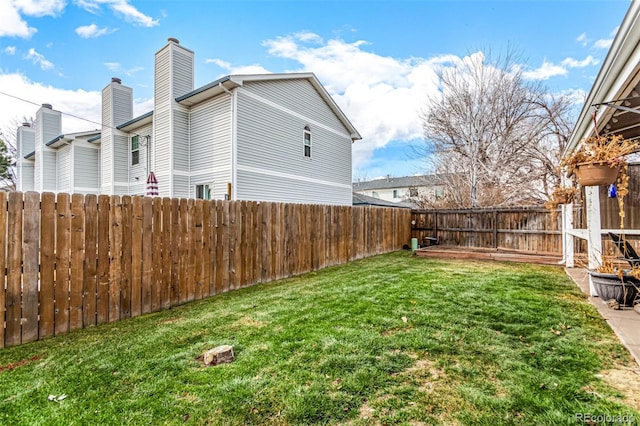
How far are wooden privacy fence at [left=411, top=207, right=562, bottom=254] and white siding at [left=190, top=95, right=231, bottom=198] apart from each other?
7236 mm

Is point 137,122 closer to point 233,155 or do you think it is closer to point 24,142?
point 233,155

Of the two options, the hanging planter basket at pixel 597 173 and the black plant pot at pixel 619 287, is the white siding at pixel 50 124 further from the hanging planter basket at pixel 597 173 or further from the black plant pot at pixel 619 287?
the black plant pot at pixel 619 287

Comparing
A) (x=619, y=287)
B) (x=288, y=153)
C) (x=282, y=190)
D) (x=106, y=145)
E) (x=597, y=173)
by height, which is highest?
(x=106, y=145)

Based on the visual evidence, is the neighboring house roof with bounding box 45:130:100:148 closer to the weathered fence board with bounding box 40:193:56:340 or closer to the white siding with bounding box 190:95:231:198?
the white siding with bounding box 190:95:231:198

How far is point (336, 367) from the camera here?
2.48 m

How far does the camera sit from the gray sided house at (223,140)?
10.6 meters

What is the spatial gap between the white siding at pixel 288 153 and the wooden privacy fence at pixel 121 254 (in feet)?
16.2

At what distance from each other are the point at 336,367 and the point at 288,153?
10623 millimetres

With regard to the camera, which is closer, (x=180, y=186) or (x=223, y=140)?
(x=223, y=140)

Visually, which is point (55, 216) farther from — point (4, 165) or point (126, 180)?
point (4, 165)

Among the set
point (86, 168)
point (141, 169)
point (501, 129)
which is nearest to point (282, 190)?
point (141, 169)

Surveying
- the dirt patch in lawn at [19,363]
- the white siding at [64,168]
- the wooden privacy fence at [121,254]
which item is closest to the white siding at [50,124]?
the white siding at [64,168]

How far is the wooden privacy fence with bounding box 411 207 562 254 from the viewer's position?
9.66 meters

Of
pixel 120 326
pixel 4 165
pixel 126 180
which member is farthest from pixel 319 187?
pixel 4 165
